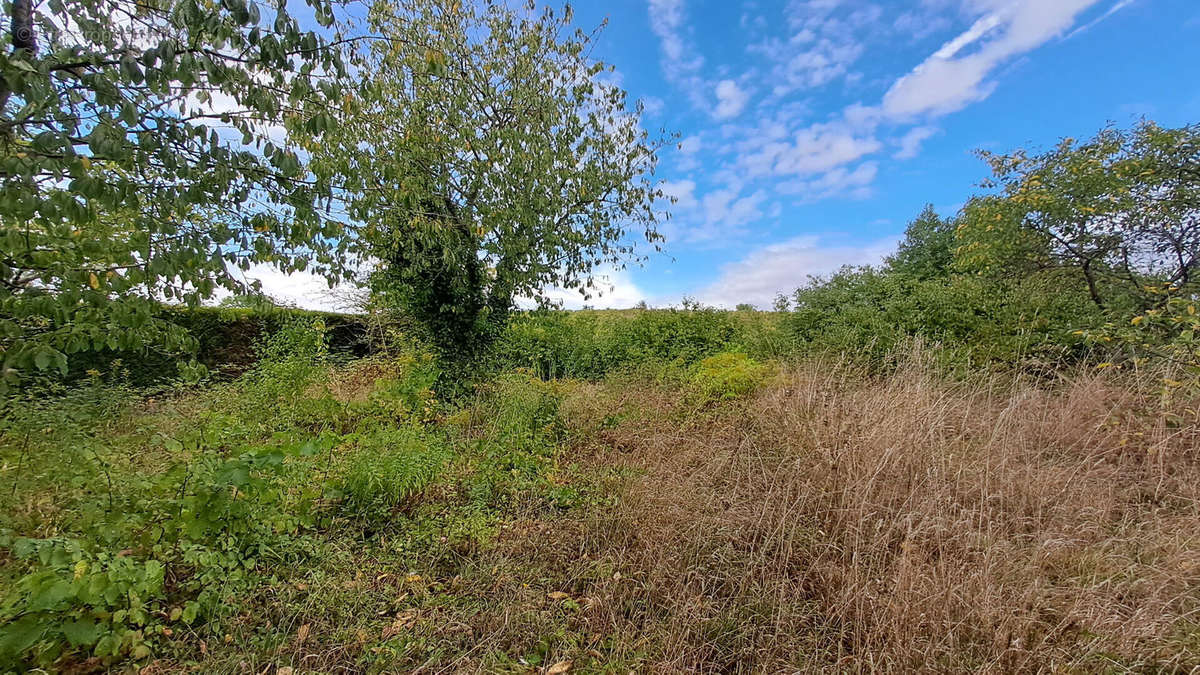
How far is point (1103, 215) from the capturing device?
206 inches

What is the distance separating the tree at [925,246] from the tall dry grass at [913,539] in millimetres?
12192

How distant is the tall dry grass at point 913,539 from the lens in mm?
1709

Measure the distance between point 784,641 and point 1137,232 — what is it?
288 inches

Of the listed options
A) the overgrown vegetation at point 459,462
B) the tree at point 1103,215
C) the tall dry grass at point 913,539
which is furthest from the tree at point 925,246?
the tall dry grass at point 913,539

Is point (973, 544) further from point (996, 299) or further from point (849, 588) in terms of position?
point (996, 299)

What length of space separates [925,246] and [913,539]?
1711 centimetres

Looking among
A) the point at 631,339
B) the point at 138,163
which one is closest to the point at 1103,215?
the point at 631,339

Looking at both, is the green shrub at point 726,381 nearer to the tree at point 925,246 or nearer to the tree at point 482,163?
the tree at point 482,163

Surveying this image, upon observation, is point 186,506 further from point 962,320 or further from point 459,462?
point 962,320

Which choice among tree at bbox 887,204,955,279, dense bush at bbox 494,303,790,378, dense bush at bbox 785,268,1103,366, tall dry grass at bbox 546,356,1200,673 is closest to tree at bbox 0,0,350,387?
tall dry grass at bbox 546,356,1200,673

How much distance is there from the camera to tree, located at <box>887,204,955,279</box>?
45.9 ft

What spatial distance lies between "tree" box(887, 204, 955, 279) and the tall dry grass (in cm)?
1219

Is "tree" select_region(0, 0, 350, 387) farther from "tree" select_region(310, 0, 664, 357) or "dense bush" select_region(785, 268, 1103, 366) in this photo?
"dense bush" select_region(785, 268, 1103, 366)

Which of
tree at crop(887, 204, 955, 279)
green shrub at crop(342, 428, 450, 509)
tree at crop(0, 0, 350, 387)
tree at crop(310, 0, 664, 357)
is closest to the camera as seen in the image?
tree at crop(0, 0, 350, 387)
